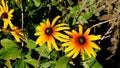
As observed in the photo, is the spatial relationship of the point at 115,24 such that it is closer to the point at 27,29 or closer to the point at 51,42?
the point at 27,29

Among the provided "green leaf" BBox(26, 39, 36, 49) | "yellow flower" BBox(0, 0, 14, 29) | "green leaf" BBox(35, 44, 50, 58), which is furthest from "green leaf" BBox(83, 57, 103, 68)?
"yellow flower" BBox(0, 0, 14, 29)

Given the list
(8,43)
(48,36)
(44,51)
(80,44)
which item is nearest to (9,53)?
(8,43)

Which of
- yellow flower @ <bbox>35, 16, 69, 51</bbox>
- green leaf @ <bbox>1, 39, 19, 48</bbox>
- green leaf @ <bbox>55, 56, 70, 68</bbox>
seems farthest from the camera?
green leaf @ <bbox>1, 39, 19, 48</bbox>

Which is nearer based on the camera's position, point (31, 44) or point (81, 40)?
point (81, 40)

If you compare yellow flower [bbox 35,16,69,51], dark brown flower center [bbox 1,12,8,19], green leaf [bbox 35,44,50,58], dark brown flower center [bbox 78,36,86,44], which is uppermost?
dark brown flower center [bbox 1,12,8,19]

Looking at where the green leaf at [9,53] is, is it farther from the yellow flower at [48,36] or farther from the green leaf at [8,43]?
the yellow flower at [48,36]

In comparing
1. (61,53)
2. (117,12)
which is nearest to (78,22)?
(61,53)

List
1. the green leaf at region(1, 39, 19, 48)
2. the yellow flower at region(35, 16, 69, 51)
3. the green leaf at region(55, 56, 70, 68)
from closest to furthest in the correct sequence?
the yellow flower at region(35, 16, 69, 51), the green leaf at region(55, 56, 70, 68), the green leaf at region(1, 39, 19, 48)

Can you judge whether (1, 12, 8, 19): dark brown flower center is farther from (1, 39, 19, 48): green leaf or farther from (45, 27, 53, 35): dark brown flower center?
(45, 27, 53, 35): dark brown flower center

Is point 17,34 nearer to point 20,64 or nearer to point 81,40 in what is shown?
point 20,64
